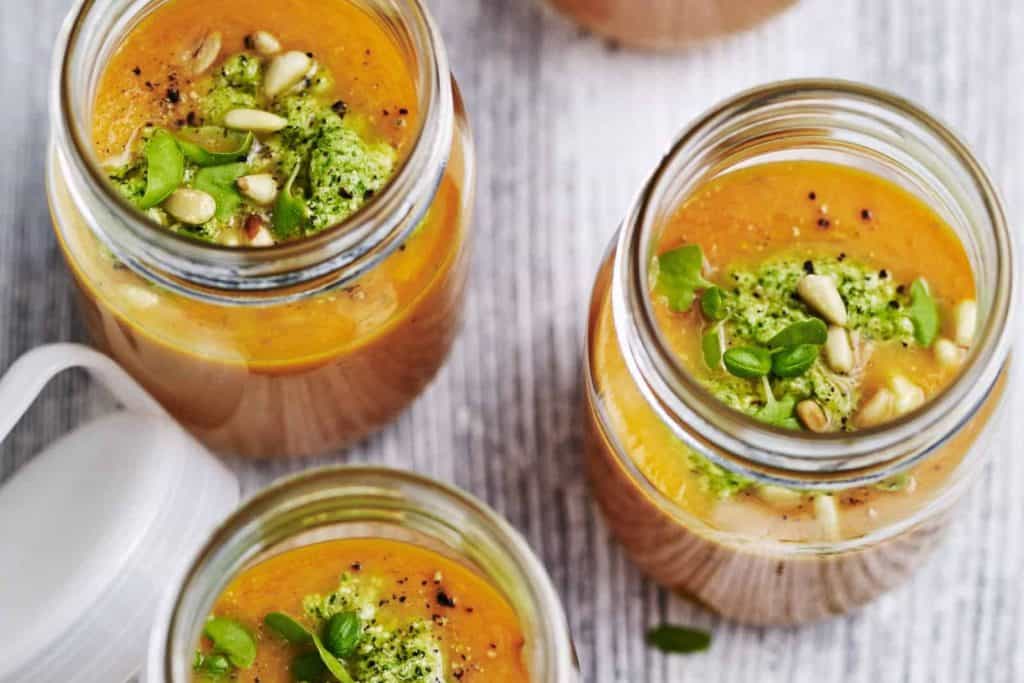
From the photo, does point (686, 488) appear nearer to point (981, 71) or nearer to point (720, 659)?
point (720, 659)

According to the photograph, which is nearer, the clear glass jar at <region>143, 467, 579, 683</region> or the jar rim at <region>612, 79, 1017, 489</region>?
the jar rim at <region>612, 79, 1017, 489</region>

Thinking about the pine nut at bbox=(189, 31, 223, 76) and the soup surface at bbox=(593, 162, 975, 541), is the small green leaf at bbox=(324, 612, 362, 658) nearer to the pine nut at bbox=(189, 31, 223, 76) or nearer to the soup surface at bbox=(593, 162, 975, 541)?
the soup surface at bbox=(593, 162, 975, 541)

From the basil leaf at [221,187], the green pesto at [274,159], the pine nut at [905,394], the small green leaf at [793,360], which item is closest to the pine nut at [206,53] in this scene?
the green pesto at [274,159]

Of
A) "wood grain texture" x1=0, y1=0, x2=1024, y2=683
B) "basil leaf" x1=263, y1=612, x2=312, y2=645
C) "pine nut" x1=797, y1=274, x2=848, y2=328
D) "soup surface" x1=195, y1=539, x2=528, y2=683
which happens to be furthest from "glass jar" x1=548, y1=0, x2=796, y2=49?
"basil leaf" x1=263, y1=612, x2=312, y2=645

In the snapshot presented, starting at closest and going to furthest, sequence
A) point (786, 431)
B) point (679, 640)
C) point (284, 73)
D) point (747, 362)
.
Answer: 1. point (786, 431)
2. point (747, 362)
3. point (284, 73)
4. point (679, 640)

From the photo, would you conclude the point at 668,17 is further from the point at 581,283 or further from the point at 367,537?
the point at 367,537

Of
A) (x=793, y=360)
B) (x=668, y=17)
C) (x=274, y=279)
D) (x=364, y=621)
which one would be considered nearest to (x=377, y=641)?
(x=364, y=621)
